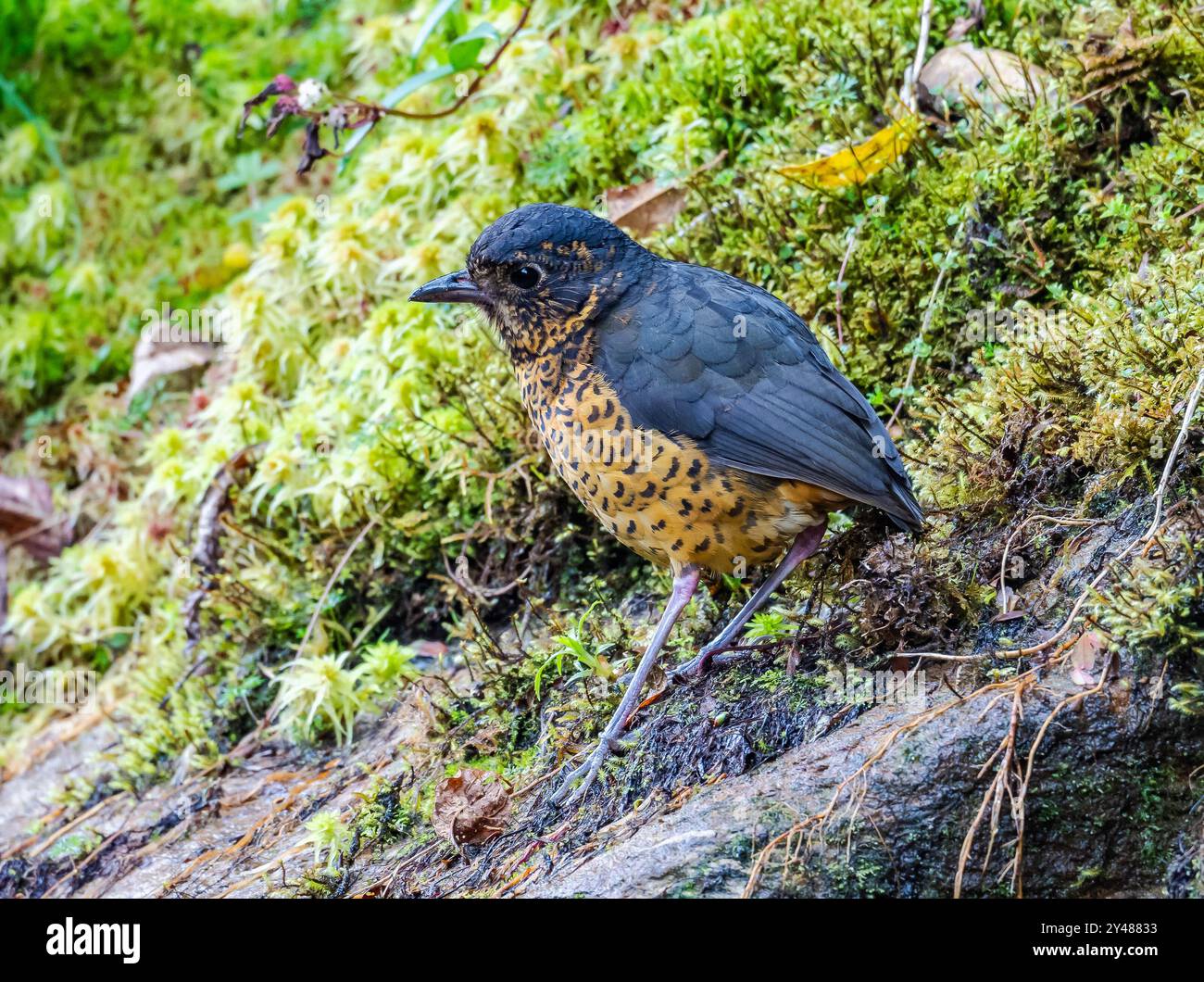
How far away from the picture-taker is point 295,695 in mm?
4438

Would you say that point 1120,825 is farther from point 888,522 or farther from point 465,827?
point 465,827

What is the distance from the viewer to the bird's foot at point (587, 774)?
3.35 metres

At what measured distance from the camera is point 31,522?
21.1ft

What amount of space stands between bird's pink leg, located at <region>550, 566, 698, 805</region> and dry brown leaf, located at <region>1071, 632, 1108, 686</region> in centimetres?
107

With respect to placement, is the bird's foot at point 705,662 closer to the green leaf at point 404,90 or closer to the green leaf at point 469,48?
the green leaf at point 404,90

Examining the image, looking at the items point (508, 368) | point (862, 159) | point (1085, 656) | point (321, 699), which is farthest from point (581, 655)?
point (862, 159)

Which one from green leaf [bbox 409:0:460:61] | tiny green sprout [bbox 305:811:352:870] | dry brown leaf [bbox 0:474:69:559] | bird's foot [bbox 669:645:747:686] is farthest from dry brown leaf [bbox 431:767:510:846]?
dry brown leaf [bbox 0:474:69:559]

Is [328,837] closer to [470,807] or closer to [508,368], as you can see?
[470,807]

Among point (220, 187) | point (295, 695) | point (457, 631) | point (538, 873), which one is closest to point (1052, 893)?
point (538, 873)

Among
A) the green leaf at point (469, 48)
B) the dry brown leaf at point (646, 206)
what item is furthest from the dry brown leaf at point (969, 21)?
→ the green leaf at point (469, 48)

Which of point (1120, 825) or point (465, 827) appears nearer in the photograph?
point (1120, 825)

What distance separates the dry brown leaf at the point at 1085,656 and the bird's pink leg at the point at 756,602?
0.84 m

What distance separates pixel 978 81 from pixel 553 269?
84.7 inches
